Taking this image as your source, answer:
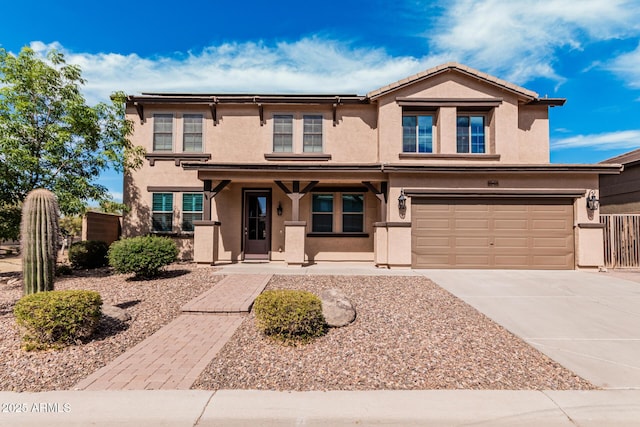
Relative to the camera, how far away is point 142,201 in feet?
41.8

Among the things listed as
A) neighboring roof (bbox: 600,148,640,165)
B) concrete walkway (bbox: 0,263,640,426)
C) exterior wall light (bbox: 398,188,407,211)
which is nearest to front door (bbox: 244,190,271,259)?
exterior wall light (bbox: 398,188,407,211)

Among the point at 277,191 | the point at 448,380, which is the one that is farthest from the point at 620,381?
the point at 277,191

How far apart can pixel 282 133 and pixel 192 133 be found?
3796 millimetres

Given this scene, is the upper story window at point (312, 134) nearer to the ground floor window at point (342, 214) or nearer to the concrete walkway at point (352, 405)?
the ground floor window at point (342, 214)

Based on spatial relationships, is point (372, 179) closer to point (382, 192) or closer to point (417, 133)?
point (382, 192)

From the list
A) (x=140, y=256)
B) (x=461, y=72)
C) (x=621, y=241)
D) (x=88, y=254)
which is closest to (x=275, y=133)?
(x=140, y=256)

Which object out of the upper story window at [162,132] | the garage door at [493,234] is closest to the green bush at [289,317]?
the garage door at [493,234]

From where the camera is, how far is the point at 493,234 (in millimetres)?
10641

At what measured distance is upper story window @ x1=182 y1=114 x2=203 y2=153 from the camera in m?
13.0

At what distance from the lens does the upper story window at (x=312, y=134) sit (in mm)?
13031

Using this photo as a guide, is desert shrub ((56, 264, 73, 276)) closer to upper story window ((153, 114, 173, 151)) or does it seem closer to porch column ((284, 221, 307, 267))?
upper story window ((153, 114, 173, 151))

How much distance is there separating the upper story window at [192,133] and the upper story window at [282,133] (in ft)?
10.4

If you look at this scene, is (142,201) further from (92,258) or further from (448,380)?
(448,380)

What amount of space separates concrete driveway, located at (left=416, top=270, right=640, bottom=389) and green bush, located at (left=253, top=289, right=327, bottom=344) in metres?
3.35
